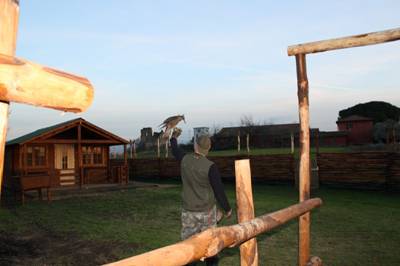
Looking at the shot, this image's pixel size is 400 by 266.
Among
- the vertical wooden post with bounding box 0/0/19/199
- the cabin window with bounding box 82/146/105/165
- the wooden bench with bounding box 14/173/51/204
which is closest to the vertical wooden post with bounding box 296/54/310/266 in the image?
the vertical wooden post with bounding box 0/0/19/199

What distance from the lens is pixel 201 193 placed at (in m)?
4.55

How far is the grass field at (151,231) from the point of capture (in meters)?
6.45

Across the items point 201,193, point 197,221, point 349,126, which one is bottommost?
point 197,221

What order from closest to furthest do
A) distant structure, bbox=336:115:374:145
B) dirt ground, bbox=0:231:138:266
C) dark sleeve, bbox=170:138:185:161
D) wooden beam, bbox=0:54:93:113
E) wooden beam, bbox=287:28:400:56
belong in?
wooden beam, bbox=0:54:93:113, wooden beam, bbox=287:28:400:56, dark sleeve, bbox=170:138:185:161, dirt ground, bbox=0:231:138:266, distant structure, bbox=336:115:374:145

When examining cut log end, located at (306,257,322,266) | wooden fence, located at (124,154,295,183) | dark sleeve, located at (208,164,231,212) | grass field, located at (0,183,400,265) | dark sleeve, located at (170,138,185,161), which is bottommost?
grass field, located at (0,183,400,265)

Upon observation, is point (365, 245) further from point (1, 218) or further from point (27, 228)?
point (1, 218)

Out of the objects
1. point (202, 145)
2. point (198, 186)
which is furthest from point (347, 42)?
point (198, 186)

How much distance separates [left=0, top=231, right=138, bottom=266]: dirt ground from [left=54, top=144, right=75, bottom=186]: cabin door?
1231cm

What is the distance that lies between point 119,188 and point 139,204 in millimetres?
5489

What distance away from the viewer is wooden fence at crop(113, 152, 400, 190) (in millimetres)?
14844

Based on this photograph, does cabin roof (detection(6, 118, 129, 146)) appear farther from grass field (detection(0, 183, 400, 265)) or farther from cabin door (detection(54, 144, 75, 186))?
grass field (detection(0, 183, 400, 265))

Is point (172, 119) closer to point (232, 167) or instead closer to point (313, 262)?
point (313, 262)

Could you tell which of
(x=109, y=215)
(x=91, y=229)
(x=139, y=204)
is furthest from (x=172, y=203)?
(x=91, y=229)

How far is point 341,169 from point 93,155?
13.5m
